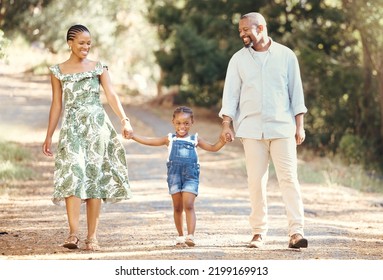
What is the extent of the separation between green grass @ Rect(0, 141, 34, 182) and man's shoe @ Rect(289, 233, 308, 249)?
286 inches

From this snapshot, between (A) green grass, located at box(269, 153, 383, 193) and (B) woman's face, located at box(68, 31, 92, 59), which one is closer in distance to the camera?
(B) woman's face, located at box(68, 31, 92, 59)

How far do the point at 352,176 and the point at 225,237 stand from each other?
8.93 metres

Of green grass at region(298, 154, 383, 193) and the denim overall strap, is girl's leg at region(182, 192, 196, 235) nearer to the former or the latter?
the denim overall strap

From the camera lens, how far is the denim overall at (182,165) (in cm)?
793

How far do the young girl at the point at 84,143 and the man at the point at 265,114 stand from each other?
0.99 metres

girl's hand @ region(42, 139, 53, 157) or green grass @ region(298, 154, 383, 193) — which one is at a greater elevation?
girl's hand @ region(42, 139, 53, 157)

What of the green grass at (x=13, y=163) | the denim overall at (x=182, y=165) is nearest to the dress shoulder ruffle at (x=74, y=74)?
the denim overall at (x=182, y=165)

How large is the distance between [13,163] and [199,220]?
6680mm

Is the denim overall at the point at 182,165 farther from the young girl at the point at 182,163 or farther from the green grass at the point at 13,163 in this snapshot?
the green grass at the point at 13,163

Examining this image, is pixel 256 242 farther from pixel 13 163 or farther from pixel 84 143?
pixel 13 163

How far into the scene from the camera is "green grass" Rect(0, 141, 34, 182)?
575 inches

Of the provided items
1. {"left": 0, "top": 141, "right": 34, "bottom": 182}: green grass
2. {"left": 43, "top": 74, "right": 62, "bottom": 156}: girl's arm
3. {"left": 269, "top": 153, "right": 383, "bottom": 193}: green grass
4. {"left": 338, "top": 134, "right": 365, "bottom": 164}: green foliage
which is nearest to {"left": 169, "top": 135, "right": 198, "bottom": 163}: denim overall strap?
{"left": 43, "top": 74, "right": 62, "bottom": 156}: girl's arm
